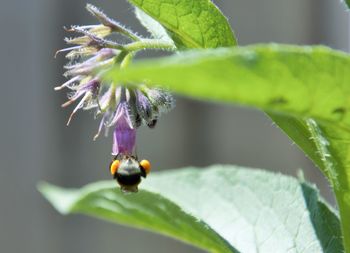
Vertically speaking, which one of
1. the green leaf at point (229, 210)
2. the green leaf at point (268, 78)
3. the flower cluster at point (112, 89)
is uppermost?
the flower cluster at point (112, 89)

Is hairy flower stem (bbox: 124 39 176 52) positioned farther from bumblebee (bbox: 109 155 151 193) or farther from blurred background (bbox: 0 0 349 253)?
blurred background (bbox: 0 0 349 253)

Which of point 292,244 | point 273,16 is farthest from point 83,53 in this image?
point 273,16

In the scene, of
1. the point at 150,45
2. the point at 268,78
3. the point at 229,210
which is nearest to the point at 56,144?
the point at 229,210

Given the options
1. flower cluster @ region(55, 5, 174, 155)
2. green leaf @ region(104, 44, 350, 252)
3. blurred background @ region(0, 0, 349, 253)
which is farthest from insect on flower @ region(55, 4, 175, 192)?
blurred background @ region(0, 0, 349, 253)

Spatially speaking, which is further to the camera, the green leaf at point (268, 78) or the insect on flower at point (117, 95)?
the insect on flower at point (117, 95)

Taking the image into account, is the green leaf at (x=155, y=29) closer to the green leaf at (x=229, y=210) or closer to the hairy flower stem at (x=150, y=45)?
the hairy flower stem at (x=150, y=45)

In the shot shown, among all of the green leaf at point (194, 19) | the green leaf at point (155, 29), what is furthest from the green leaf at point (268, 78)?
the green leaf at point (155, 29)

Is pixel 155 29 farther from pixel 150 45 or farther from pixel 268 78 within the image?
pixel 268 78
